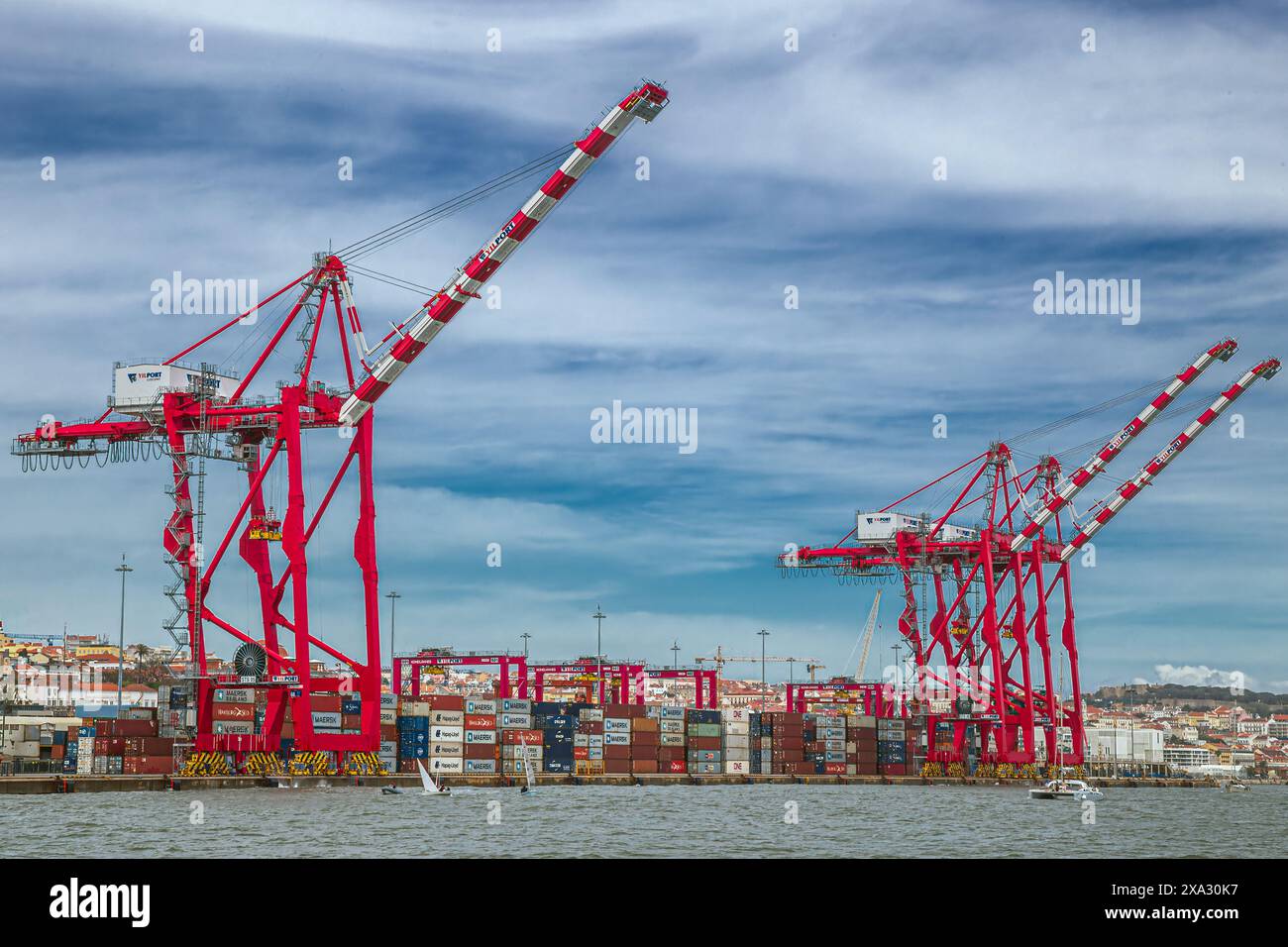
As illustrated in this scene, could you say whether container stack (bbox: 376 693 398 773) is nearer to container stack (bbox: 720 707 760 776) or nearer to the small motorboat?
container stack (bbox: 720 707 760 776)

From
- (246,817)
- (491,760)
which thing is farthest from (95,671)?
(246,817)

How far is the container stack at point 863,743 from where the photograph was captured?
4230 inches

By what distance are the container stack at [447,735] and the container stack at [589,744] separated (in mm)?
9944

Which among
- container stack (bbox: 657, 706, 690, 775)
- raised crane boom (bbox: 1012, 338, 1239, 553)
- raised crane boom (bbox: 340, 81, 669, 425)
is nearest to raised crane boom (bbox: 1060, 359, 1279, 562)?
raised crane boom (bbox: 1012, 338, 1239, 553)

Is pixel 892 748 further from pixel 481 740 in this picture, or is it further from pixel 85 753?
pixel 85 753

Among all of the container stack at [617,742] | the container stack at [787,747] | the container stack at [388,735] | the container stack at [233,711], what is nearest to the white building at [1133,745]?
the container stack at [787,747]

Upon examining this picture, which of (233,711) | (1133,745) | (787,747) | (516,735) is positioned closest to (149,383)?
(233,711)

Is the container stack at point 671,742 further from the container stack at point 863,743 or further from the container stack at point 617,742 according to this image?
the container stack at point 863,743

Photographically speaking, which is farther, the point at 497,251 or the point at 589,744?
the point at 589,744

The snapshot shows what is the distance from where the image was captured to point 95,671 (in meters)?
165

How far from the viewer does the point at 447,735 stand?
86.0 metres

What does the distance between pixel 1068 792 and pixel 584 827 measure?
47.9 meters
